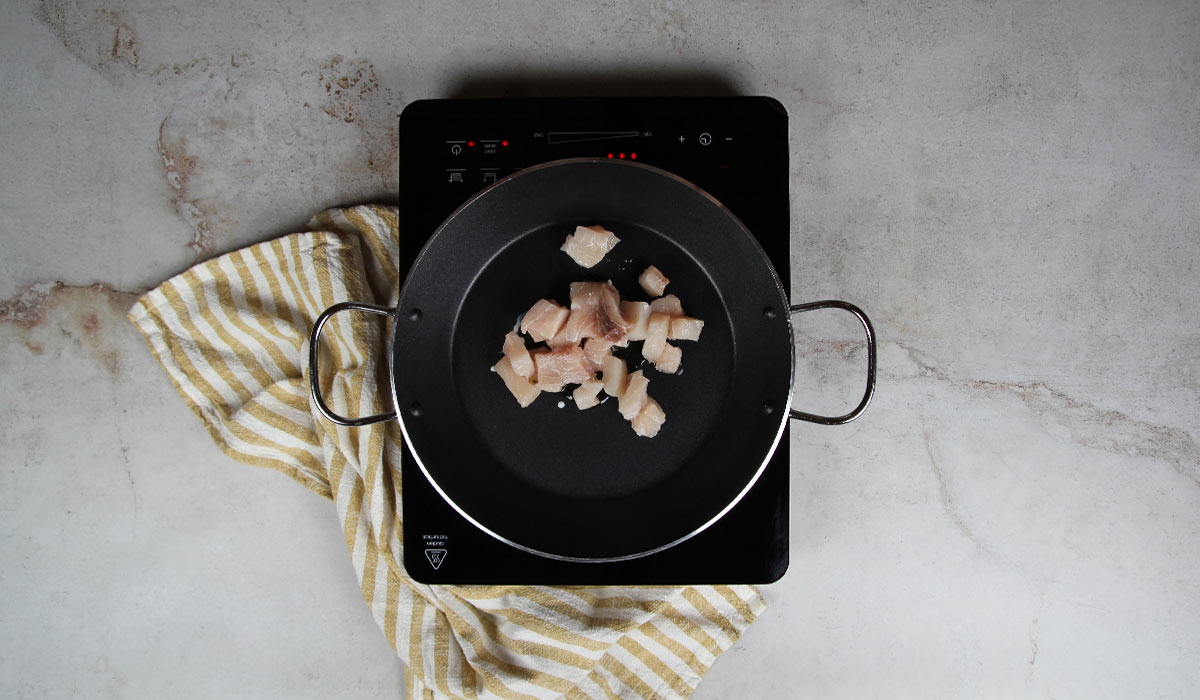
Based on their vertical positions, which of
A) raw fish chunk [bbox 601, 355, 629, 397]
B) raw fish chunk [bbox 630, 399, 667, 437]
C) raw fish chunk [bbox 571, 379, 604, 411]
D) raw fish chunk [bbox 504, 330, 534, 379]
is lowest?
raw fish chunk [bbox 630, 399, 667, 437]

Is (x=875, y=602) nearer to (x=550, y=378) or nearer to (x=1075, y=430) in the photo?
(x=1075, y=430)

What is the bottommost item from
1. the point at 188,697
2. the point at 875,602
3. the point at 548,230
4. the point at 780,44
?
the point at 188,697

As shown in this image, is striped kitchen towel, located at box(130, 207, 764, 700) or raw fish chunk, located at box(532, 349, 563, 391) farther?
striped kitchen towel, located at box(130, 207, 764, 700)

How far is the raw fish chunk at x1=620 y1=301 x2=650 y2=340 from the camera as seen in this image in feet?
2.89

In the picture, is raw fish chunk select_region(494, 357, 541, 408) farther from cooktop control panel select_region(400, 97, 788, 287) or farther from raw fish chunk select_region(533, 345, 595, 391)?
cooktop control panel select_region(400, 97, 788, 287)

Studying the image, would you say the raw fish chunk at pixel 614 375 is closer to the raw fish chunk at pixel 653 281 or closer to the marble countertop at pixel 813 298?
the raw fish chunk at pixel 653 281

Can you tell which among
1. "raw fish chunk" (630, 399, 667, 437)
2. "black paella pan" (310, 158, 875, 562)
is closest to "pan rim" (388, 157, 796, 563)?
"black paella pan" (310, 158, 875, 562)

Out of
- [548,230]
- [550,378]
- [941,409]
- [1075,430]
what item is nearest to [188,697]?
[550,378]

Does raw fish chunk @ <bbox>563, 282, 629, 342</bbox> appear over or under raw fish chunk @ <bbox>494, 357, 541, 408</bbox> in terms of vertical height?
over

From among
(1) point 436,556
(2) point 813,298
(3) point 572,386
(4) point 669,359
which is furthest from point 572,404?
(2) point 813,298

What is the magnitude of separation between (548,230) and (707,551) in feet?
1.39

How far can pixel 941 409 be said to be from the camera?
1.04 meters

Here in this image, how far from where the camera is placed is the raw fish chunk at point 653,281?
0.90 meters

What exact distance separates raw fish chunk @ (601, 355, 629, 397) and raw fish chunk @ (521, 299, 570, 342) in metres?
0.07
